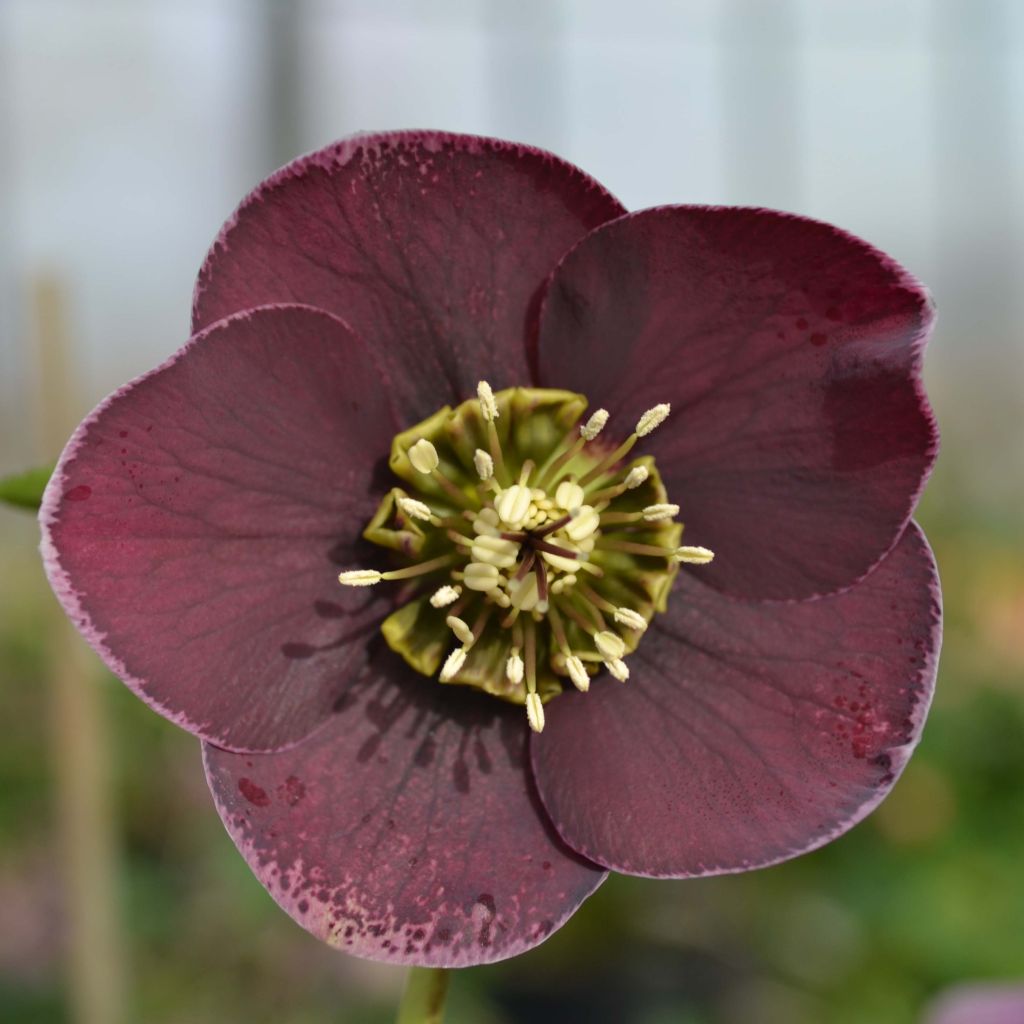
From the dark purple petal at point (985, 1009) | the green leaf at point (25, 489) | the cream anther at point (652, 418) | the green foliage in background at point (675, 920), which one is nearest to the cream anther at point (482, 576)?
the cream anther at point (652, 418)

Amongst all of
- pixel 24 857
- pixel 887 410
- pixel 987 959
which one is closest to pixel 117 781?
Answer: pixel 24 857

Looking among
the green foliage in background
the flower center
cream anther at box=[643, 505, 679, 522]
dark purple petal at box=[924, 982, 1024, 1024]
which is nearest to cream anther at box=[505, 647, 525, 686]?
the flower center

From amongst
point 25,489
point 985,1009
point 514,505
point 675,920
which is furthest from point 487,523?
point 675,920

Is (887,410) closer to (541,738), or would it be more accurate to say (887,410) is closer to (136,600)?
(541,738)

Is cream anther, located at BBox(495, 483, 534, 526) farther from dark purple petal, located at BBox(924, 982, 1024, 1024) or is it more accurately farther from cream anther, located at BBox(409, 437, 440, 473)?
dark purple petal, located at BBox(924, 982, 1024, 1024)

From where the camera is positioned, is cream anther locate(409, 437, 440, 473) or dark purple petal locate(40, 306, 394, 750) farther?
cream anther locate(409, 437, 440, 473)

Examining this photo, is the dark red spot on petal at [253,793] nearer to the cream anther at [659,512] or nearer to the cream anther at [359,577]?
the cream anther at [359,577]

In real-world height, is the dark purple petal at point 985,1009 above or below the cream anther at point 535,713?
below
